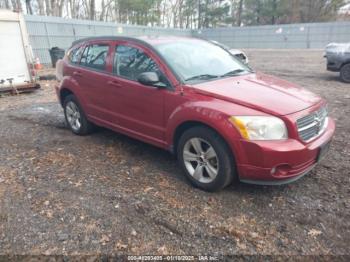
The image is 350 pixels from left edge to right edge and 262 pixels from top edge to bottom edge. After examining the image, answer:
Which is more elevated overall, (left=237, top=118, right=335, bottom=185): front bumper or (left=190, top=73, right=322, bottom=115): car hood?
(left=190, top=73, right=322, bottom=115): car hood

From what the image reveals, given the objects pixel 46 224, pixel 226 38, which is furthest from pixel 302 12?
pixel 46 224

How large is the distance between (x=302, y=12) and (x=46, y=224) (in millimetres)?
46263

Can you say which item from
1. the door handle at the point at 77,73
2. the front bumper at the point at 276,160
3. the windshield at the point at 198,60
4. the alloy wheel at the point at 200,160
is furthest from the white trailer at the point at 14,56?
the front bumper at the point at 276,160

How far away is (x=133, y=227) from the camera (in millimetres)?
2812

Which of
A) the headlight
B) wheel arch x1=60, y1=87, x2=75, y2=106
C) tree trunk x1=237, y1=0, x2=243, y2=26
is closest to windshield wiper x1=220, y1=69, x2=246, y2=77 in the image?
the headlight

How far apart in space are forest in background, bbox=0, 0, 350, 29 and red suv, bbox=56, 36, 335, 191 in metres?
29.9

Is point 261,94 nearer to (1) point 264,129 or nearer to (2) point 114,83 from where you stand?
(1) point 264,129

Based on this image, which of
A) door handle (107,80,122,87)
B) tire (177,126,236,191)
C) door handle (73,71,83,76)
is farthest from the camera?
door handle (73,71,83,76)

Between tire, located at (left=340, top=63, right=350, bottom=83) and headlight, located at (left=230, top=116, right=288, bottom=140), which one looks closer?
headlight, located at (left=230, top=116, right=288, bottom=140)

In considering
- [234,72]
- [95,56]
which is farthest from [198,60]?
[95,56]

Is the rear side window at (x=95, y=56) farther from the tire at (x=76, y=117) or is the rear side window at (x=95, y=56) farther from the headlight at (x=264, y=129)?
the headlight at (x=264, y=129)

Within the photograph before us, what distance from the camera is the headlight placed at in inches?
114

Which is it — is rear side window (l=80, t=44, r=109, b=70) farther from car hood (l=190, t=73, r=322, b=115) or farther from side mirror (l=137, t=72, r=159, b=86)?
car hood (l=190, t=73, r=322, b=115)

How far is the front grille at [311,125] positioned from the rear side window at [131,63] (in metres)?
1.77
